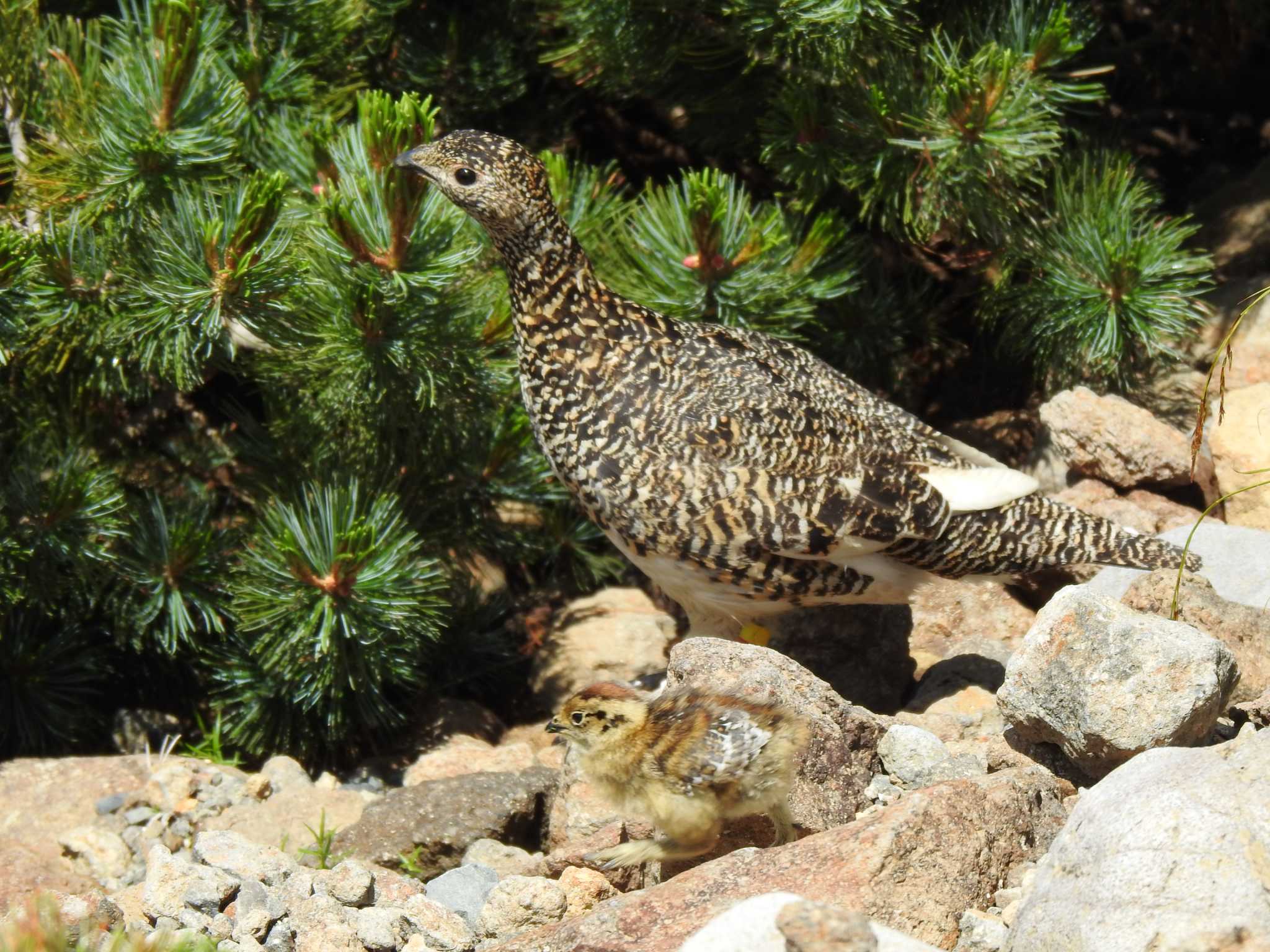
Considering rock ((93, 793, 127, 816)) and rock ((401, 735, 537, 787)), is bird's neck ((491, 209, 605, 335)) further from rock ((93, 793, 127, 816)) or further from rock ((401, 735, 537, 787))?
rock ((93, 793, 127, 816))

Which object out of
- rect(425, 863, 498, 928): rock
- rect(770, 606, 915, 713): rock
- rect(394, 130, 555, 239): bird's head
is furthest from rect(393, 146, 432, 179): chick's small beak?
rect(425, 863, 498, 928): rock

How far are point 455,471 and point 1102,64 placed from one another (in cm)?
344

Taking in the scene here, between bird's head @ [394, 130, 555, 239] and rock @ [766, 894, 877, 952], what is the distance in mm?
2642

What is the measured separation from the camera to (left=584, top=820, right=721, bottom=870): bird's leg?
3.54m

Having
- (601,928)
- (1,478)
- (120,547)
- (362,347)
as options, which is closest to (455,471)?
(362,347)

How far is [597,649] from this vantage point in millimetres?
5586

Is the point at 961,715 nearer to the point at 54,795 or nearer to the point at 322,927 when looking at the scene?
the point at 322,927

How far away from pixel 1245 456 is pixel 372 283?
10.2 ft

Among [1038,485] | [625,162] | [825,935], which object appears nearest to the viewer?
[825,935]

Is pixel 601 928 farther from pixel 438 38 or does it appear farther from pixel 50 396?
pixel 438 38

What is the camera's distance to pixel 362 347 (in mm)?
4633

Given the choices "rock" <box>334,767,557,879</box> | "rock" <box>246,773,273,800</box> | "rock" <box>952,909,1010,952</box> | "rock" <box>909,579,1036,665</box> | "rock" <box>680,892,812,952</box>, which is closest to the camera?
"rock" <box>680,892,812,952</box>

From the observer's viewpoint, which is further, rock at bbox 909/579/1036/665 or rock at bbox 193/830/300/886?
rock at bbox 909/579/1036/665

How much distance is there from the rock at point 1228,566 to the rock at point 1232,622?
0.71 ft
